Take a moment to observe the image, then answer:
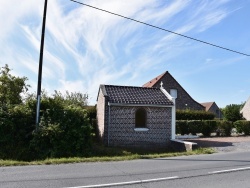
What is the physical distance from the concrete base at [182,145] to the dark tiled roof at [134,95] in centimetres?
302

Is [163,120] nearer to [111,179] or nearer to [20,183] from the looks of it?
[111,179]

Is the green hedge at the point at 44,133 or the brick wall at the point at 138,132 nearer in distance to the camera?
the green hedge at the point at 44,133

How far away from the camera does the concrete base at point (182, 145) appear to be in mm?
18333

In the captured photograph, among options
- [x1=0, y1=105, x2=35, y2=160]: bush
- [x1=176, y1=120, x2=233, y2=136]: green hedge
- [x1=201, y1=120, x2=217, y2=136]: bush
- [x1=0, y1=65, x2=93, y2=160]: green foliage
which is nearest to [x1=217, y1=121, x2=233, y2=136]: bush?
[x1=176, y1=120, x2=233, y2=136]: green hedge

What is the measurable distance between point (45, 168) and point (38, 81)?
6608mm

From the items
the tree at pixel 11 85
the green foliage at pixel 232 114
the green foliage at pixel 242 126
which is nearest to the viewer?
the tree at pixel 11 85

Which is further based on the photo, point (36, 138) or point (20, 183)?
point (36, 138)

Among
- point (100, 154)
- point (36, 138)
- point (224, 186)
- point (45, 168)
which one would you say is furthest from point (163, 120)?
point (224, 186)

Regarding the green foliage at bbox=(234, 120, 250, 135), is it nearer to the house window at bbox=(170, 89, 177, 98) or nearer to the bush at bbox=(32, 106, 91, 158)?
the house window at bbox=(170, 89, 177, 98)

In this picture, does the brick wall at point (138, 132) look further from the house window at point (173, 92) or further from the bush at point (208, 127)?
the house window at point (173, 92)

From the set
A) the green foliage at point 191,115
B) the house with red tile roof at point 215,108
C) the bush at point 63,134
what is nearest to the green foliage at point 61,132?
the bush at point 63,134

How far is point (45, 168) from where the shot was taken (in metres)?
10.9

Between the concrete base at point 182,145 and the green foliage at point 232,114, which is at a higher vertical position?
the green foliage at point 232,114

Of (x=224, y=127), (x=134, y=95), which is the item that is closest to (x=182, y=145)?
(x=134, y=95)
